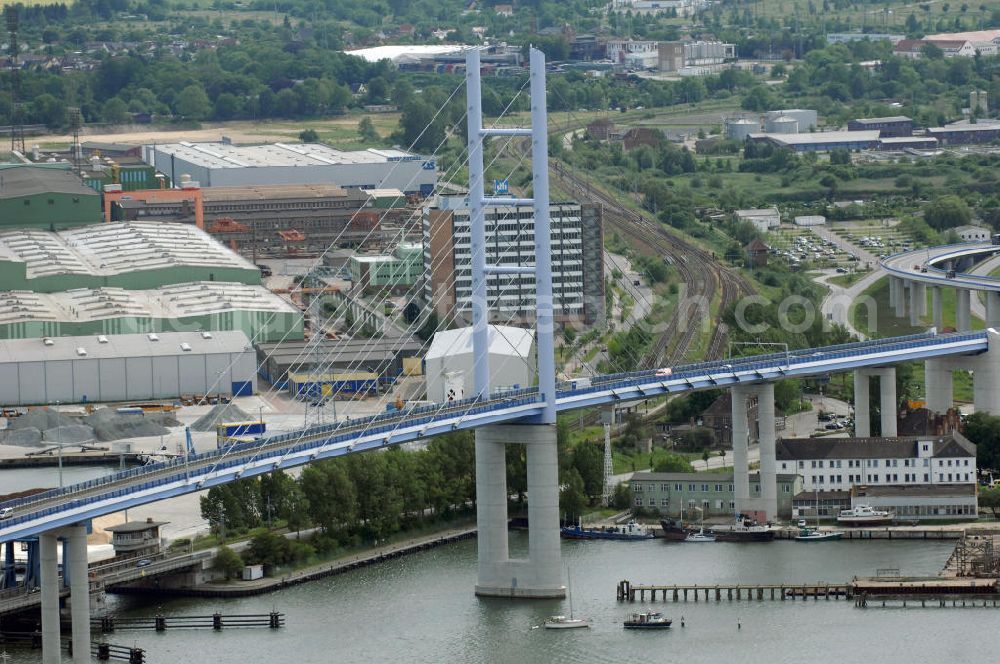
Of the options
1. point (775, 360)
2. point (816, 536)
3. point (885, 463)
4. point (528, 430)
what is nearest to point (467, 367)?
point (775, 360)

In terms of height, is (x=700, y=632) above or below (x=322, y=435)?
below

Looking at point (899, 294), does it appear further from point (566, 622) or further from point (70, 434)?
point (566, 622)

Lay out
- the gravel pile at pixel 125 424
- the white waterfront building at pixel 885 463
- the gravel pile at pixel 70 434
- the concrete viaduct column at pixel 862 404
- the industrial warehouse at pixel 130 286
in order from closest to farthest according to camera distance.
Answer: the white waterfront building at pixel 885 463
the concrete viaduct column at pixel 862 404
the gravel pile at pixel 70 434
the gravel pile at pixel 125 424
the industrial warehouse at pixel 130 286

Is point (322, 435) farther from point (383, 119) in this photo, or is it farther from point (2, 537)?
point (383, 119)

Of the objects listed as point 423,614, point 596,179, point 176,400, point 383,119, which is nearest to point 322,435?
point 423,614

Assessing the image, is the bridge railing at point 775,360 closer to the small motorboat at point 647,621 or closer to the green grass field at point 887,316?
the small motorboat at point 647,621

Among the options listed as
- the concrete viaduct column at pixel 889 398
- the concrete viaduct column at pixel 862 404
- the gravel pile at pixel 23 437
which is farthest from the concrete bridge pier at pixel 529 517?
the gravel pile at pixel 23 437
